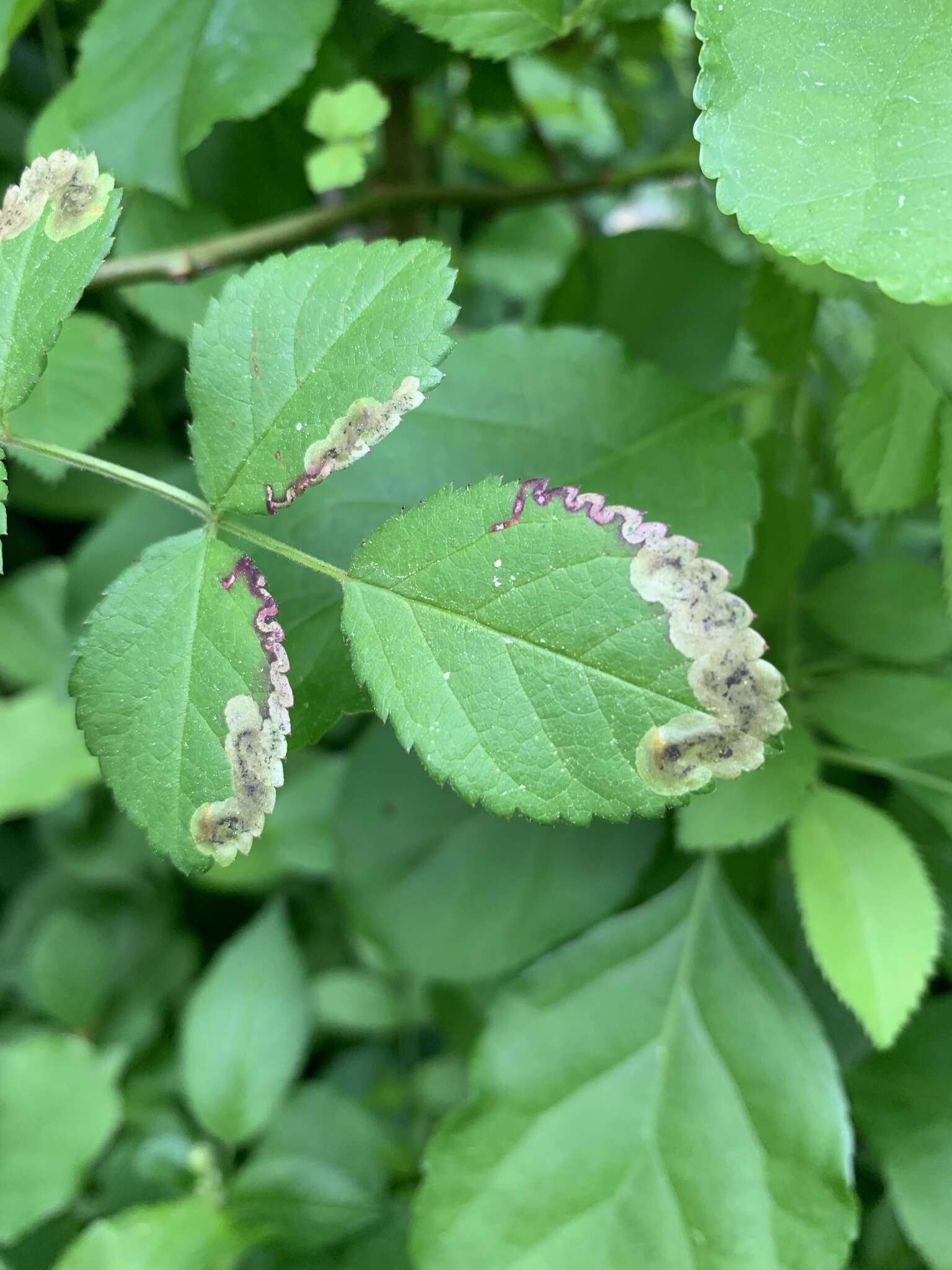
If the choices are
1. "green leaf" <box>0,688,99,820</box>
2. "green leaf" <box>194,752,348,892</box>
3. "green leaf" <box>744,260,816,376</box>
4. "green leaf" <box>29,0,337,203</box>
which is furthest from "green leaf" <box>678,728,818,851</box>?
"green leaf" <box>0,688,99,820</box>

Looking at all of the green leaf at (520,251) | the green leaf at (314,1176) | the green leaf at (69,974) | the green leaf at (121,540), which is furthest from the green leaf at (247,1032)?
the green leaf at (520,251)

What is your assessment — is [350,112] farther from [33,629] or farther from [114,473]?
[33,629]

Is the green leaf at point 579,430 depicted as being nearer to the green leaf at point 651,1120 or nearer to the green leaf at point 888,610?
the green leaf at point 888,610

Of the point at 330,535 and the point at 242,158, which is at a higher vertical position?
the point at 242,158

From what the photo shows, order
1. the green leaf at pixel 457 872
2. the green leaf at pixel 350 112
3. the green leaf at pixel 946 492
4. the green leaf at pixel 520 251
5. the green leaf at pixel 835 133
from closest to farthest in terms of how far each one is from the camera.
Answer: the green leaf at pixel 835 133 < the green leaf at pixel 946 492 < the green leaf at pixel 350 112 < the green leaf at pixel 457 872 < the green leaf at pixel 520 251

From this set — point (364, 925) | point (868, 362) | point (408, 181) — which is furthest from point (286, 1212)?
point (408, 181)

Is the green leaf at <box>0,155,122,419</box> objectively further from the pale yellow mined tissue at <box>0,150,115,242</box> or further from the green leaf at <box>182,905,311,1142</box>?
the green leaf at <box>182,905,311,1142</box>

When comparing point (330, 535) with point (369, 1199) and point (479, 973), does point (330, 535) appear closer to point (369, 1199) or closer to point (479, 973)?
point (479, 973)
